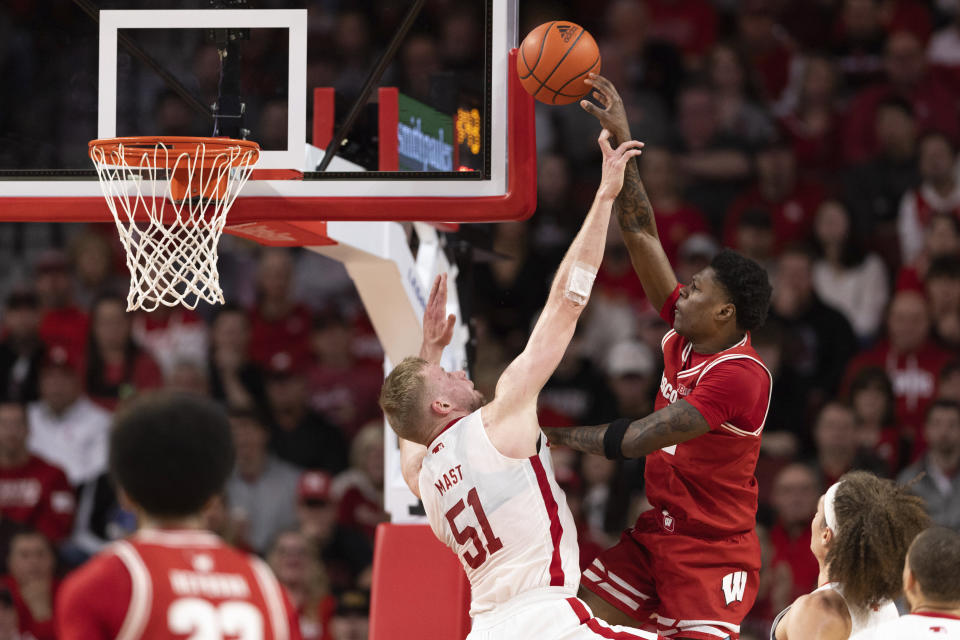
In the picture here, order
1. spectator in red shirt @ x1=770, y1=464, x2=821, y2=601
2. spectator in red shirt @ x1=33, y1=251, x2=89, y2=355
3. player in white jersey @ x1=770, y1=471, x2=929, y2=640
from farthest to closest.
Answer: spectator in red shirt @ x1=33, y1=251, x2=89, y2=355 → spectator in red shirt @ x1=770, y1=464, x2=821, y2=601 → player in white jersey @ x1=770, y1=471, x2=929, y2=640

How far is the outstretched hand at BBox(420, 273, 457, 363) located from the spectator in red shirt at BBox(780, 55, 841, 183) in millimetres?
5551

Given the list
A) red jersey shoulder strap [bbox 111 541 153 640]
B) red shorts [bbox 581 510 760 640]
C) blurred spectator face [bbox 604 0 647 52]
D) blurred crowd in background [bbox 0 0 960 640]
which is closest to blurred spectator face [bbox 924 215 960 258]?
blurred crowd in background [bbox 0 0 960 640]

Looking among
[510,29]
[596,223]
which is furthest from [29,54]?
[596,223]

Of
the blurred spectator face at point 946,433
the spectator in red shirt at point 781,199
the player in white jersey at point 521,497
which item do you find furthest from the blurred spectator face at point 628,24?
the player in white jersey at point 521,497

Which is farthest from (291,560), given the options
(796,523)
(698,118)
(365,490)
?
(698,118)

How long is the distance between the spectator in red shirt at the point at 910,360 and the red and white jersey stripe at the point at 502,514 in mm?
4696

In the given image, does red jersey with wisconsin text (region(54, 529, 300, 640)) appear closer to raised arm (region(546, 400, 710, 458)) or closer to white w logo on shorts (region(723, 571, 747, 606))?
raised arm (region(546, 400, 710, 458))

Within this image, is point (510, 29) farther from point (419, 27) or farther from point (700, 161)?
point (700, 161)

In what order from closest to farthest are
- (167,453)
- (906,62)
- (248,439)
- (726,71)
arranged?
(167,453)
(248,439)
(906,62)
(726,71)

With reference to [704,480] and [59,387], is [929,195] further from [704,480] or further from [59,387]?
[59,387]

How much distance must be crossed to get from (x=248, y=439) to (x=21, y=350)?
202 cm

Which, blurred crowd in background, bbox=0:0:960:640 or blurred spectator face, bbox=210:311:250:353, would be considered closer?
blurred crowd in background, bbox=0:0:960:640

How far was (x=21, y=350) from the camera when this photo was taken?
10.1m

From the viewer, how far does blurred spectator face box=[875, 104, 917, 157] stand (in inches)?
397
